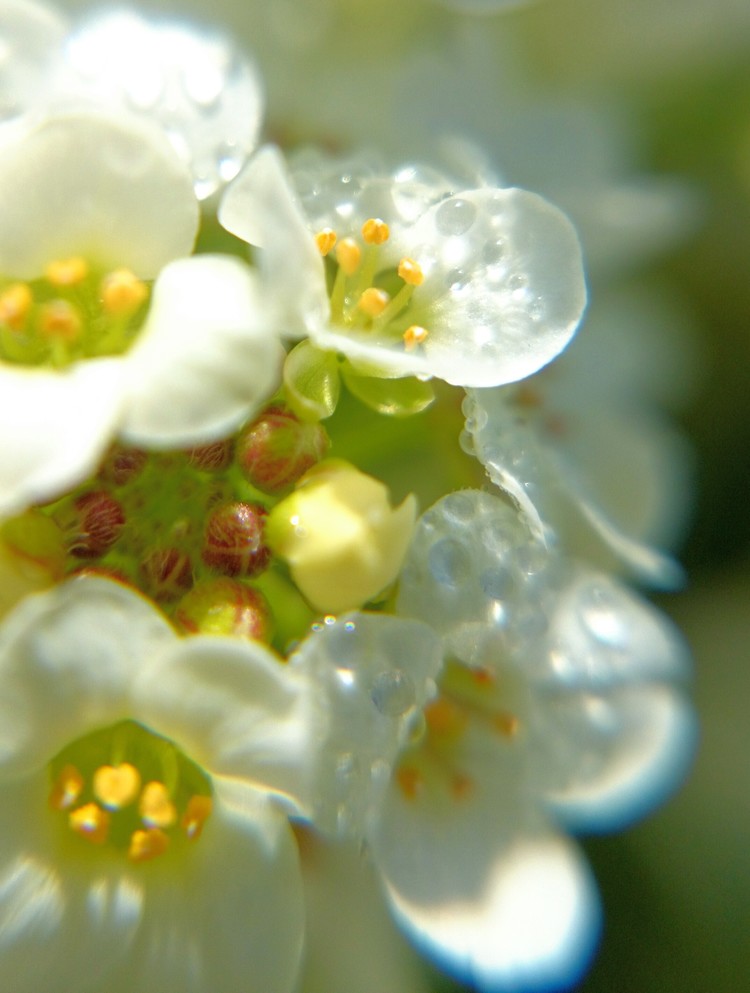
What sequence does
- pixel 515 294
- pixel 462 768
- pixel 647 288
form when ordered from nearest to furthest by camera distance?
pixel 515 294
pixel 462 768
pixel 647 288

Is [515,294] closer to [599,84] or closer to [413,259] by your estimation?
[413,259]

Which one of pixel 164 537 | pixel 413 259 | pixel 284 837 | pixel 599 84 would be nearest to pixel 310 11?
→ pixel 599 84

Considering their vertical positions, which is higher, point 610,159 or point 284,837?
point 610,159

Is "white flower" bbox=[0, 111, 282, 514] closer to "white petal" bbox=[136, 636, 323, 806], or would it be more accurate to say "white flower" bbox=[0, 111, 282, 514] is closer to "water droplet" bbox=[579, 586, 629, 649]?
"white petal" bbox=[136, 636, 323, 806]

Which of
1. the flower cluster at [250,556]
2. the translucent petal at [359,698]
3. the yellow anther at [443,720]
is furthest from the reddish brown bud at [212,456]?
the yellow anther at [443,720]

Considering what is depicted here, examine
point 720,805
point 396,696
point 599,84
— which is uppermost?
point 599,84

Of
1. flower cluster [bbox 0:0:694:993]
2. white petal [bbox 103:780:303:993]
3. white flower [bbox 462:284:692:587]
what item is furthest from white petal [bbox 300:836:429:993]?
white flower [bbox 462:284:692:587]
